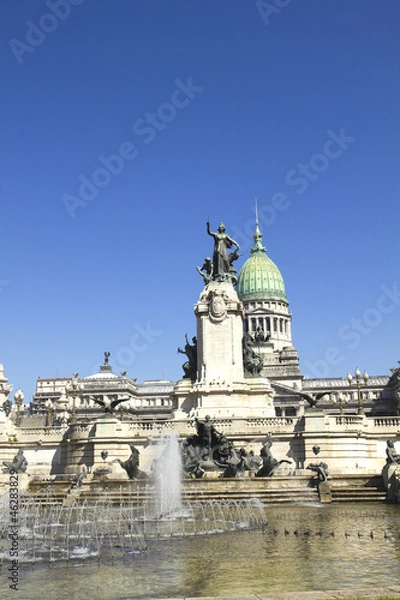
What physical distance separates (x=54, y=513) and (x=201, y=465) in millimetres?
9033

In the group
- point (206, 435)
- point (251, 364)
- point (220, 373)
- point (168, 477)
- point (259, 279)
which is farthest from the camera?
point (259, 279)

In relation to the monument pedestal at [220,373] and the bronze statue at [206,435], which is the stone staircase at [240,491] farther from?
the monument pedestal at [220,373]

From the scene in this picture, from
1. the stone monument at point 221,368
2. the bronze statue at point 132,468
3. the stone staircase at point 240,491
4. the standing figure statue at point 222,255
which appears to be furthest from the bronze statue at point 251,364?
the stone staircase at point 240,491

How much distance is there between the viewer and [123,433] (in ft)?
128

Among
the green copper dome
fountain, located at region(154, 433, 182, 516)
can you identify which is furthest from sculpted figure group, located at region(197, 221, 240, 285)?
the green copper dome

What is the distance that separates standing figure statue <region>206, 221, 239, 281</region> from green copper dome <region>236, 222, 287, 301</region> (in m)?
82.0

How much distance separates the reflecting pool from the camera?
1023cm

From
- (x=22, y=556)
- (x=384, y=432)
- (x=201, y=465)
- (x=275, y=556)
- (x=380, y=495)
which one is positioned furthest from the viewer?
(x=384, y=432)

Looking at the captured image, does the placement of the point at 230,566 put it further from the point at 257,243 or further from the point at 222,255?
the point at 257,243

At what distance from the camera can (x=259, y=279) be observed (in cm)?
13525

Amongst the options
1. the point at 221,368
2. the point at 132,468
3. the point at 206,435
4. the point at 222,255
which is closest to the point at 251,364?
the point at 221,368

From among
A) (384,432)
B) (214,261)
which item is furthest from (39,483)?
(214,261)

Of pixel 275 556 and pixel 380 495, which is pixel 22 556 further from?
pixel 380 495

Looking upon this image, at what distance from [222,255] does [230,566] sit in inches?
1558
